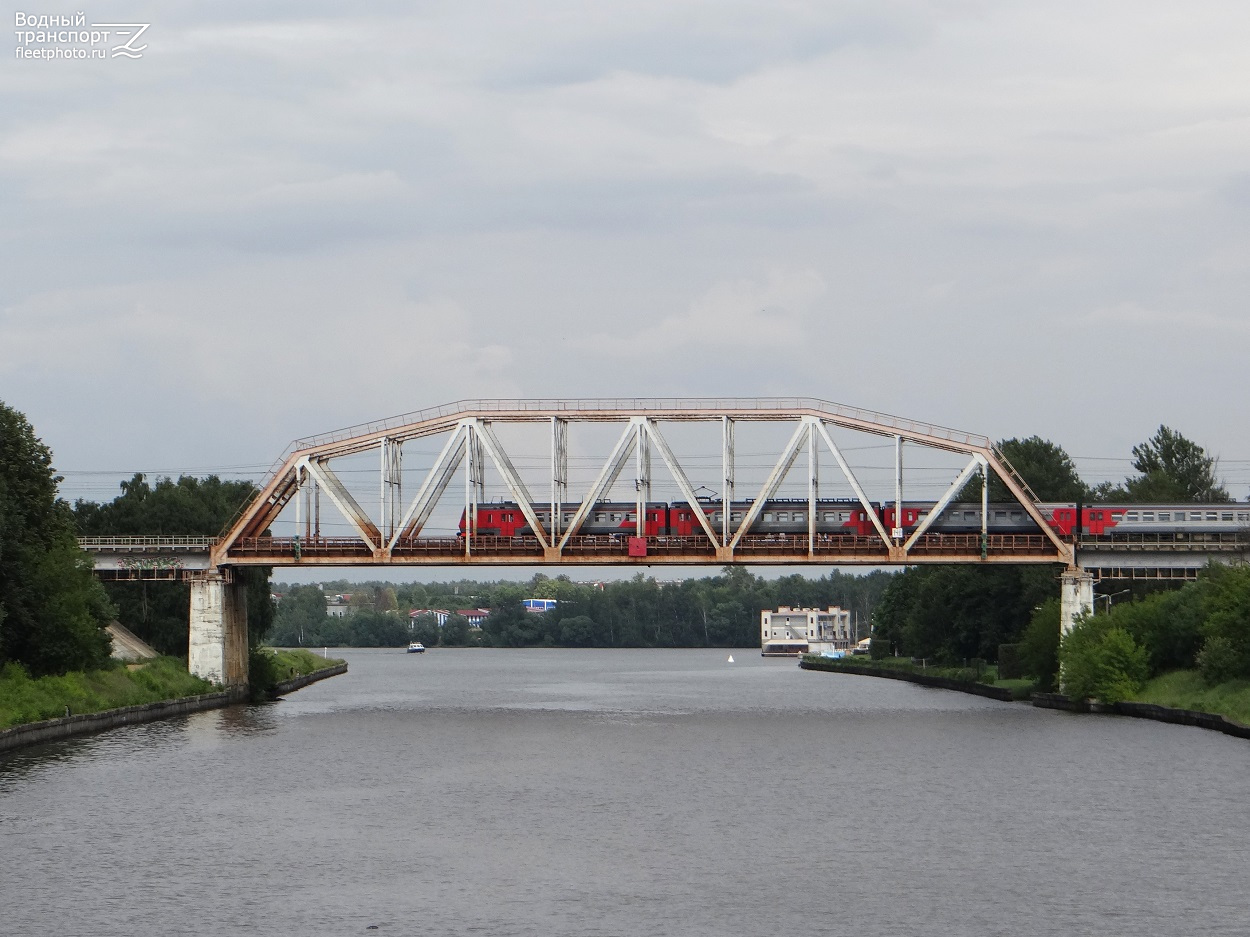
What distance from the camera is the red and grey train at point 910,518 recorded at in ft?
374

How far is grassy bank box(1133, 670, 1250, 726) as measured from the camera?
84.7 metres

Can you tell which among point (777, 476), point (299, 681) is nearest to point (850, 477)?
point (777, 476)

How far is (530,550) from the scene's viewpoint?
110m

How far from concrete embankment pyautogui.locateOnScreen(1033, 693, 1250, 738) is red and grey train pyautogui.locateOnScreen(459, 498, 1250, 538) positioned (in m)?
12.1

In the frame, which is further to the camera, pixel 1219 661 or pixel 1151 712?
pixel 1151 712

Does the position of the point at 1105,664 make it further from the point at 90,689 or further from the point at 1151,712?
the point at 90,689

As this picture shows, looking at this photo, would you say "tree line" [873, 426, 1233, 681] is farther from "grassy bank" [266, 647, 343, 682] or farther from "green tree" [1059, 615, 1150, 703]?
"grassy bank" [266, 647, 343, 682]

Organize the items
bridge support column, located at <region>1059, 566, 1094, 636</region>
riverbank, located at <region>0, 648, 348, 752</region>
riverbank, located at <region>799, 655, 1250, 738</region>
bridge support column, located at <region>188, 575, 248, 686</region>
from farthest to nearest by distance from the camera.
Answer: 1. bridge support column, located at <region>188, 575, 248, 686</region>
2. bridge support column, located at <region>1059, 566, 1094, 636</region>
3. riverbank, located at <region>799, 655, 1250, 738</region>
4. riverbank, located at <region>0, 648, 348, 752</region>

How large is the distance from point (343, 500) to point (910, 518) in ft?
130

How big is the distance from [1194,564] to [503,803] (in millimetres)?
62971

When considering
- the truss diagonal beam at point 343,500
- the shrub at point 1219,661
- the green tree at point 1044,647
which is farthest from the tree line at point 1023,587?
the truss diagonal beam at point 343,500

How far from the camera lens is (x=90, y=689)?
94250 mm

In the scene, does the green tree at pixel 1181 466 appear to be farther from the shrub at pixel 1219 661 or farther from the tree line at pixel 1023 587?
the shrub at pixel 1219 661

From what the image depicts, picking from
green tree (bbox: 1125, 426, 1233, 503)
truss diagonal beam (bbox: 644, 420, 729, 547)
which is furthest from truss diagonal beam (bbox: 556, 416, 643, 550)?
green tree (bbox: 1125, 426, 1233, 503)
